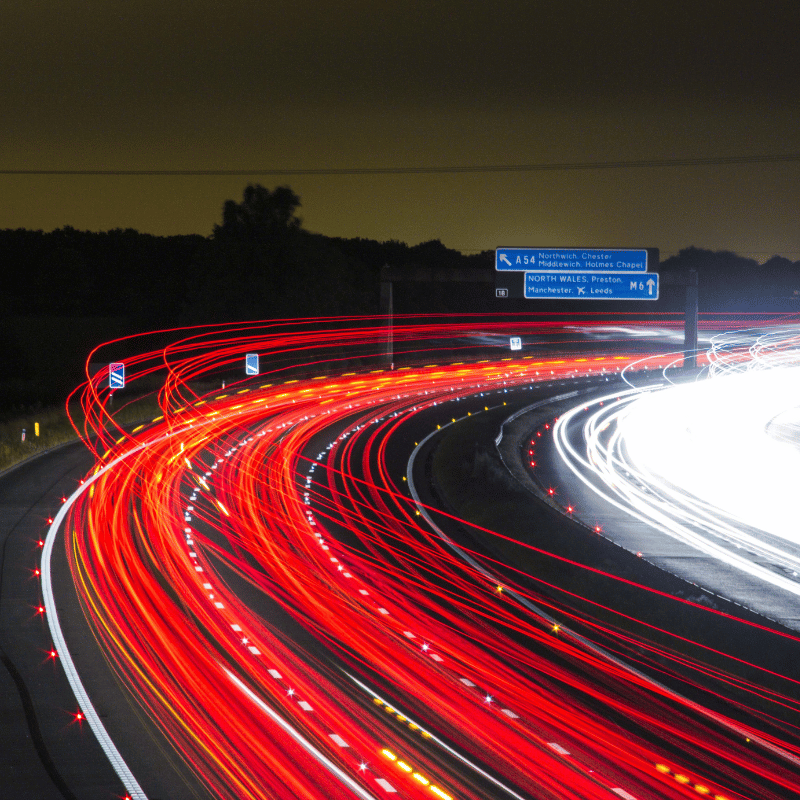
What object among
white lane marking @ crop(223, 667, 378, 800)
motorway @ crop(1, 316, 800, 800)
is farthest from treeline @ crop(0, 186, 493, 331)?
white lane marking @ crop(223, 667, 378, 800)

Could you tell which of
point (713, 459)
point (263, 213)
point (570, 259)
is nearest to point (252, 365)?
point (570, 259)

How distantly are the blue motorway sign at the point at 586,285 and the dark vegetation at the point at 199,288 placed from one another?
9473 mm

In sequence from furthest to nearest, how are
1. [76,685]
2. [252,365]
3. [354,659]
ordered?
1. [252,365]
2. [354,659]
3. [76,685]

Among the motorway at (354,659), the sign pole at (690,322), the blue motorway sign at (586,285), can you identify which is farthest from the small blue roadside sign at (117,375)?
the sign pole at (690,322)

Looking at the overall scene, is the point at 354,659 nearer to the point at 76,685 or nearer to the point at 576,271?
the point at 76,685

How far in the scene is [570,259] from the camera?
44656 mm

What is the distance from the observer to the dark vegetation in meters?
79.6

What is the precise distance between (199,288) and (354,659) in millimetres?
74333

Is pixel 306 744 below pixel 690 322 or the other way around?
below

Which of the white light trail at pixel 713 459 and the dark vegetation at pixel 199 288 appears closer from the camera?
the white light trail at pixel 713 459

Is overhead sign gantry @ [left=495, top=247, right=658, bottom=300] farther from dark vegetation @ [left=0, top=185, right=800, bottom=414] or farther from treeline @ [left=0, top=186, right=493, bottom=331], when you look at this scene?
treeline @ [left=0, top=186, right=493, bottom=331]

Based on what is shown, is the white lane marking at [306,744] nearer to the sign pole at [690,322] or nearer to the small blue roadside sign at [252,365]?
the small blue roadside sign at [252,365]

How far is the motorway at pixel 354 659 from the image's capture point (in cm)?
900

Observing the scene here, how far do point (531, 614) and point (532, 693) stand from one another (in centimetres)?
341
